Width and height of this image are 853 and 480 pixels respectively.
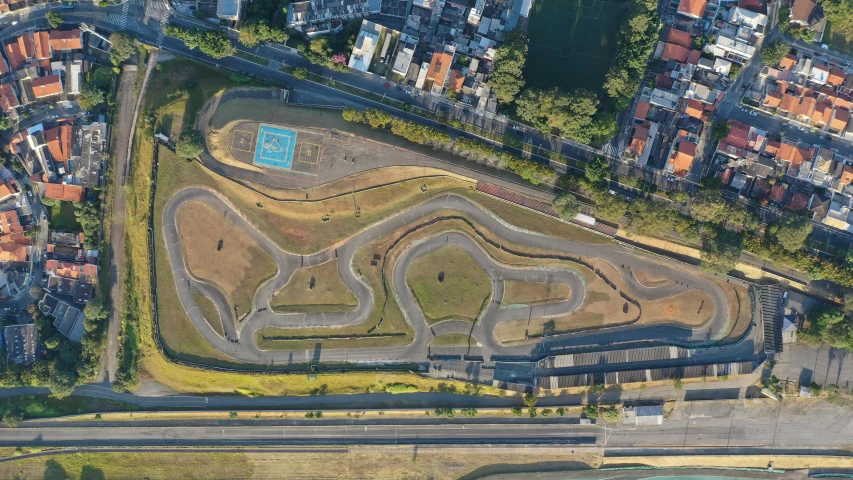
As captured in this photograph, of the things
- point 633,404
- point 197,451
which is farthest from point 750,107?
point 197,451

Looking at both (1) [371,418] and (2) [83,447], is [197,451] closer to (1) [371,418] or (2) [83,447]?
(2) [83,447]

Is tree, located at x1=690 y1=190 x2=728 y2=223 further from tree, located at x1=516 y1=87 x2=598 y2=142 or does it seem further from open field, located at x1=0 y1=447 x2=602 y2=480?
open field, located at x1=0 y1=447 x2=602 y2=480

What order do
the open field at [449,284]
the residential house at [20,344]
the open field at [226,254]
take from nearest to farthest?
the open field at [449,284] → the open field at [226,254] → the residential house at [20,344]

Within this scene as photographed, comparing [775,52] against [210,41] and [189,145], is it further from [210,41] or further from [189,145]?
[189,145]

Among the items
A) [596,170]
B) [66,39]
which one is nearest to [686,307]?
[596,170]

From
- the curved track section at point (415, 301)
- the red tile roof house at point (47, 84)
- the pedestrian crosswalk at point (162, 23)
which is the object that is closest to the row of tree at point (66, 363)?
the curved track section at point (415, 301)

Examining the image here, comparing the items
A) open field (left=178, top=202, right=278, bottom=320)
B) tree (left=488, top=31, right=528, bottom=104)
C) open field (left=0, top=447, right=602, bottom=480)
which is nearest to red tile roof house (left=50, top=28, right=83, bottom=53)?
open field (left=178, top=202, right=278, bottom=320)

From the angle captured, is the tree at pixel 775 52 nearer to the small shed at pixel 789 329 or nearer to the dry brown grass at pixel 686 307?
the dry brown grass at pixel 686 307
